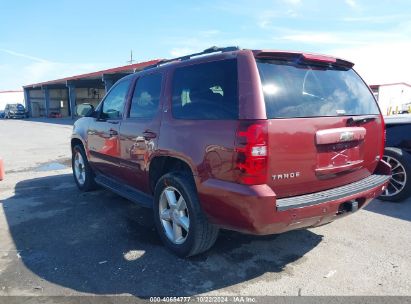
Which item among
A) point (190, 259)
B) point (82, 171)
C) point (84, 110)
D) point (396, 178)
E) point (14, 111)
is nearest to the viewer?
point (190, 259)

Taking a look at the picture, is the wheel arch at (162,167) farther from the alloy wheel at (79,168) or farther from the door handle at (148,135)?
the alloy wheel at (79,168)

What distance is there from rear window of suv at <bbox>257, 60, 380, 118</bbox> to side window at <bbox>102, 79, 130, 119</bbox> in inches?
94.5

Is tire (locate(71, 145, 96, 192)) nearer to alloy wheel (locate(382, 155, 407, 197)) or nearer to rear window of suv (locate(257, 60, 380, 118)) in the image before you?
rear window of suv (locate(257, 60, 380, 118))

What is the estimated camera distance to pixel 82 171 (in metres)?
6.22

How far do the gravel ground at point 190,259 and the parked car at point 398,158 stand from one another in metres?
0.19

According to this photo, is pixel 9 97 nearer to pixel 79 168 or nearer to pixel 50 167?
pixel 50 167

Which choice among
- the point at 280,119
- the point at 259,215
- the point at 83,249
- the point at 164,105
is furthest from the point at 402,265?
the point at 83,249

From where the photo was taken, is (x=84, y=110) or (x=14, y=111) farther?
(x=14, y=111)

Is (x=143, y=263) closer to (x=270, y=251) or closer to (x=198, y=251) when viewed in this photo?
(x=198, y=251)

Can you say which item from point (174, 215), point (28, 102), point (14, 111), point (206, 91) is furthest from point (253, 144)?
point (28, 102)

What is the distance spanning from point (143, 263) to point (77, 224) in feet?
5.17

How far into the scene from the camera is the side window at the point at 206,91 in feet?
9.62

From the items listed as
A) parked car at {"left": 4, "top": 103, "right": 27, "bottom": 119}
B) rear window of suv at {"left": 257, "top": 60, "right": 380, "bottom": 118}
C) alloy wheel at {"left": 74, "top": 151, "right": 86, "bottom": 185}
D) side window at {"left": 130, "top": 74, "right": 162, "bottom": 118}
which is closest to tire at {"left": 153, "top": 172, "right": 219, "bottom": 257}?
side window at {"left": 130, "top": 74, "right": 162, "bottom": 118}

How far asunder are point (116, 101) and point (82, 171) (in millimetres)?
1918
